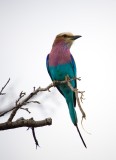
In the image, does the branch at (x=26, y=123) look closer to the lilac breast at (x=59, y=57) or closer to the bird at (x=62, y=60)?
the bird at (x=62, y=60)

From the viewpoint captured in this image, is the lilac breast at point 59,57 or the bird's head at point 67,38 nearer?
the lilac breast at point 59,57

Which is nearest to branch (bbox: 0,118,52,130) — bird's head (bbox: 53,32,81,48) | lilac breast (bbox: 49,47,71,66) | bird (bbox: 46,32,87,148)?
bird (bbox: 46,32,87,148)

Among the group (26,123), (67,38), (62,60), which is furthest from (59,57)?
(26,123)

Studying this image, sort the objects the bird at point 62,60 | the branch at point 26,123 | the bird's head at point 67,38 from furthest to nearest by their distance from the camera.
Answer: the bird's head at point 67,38
the bird at point 62,60
the branch at point 26,123

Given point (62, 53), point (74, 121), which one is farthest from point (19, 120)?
point (62, 53)

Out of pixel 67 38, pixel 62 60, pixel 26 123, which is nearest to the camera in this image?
pixel 26 123

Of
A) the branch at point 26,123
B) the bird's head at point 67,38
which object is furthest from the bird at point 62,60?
the branch at point 26,123

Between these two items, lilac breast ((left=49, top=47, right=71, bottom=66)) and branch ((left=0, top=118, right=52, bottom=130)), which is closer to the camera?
branch ((left=0, top=118, right=52, bottom=130))

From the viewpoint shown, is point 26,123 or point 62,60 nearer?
point 26,123

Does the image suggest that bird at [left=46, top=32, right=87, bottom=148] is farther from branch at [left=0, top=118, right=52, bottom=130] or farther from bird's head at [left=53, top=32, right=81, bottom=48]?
branch at [left=0, top=118, right=52, bottom=130]

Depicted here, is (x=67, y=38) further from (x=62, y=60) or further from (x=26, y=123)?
(x=26, y=123)

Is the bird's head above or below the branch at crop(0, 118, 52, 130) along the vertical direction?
above

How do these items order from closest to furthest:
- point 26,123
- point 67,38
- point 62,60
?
1. point 26,123
2. point 62,60
3. point 67,38

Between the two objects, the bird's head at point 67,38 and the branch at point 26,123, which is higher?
the bird's head at point 67,38
